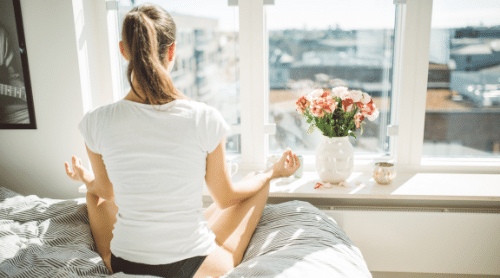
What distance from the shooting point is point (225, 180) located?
1.15 m

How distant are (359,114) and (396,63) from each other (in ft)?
1.51

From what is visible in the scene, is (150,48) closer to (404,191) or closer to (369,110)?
(369,110)

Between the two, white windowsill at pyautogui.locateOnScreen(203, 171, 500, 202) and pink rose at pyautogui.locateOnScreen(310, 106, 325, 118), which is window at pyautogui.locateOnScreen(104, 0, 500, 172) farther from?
pink rose at pyautogui.locateOnScreen(310, 106, 325, 118)

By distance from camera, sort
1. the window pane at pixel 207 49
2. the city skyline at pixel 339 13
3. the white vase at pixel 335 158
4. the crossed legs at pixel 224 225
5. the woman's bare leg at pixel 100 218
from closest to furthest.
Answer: the crossed legs at pixel 224 225 → the woman's bare leg at pixel 100 218 → the white vase at pixel 335 158 → the city skyline at pixel 339 13 → the window pane at pixel 207 49

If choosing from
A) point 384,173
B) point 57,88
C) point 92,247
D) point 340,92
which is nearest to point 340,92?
point 340,92

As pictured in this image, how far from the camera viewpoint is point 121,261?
1097 mm

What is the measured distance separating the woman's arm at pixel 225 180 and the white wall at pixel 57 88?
1.09 metres

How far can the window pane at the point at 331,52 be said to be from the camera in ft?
6.14

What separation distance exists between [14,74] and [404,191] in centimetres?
210

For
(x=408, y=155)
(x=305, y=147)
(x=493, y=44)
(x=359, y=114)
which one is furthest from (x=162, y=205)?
(x=493, y=44)

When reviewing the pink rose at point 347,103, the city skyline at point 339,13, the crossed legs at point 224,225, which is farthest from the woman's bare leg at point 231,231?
the city skyline at point 339,13

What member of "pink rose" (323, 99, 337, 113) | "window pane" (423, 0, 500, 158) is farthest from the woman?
"window pane" (423, 0, 500, 158)

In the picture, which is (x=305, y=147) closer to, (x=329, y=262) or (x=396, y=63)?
(x=396, y=63)

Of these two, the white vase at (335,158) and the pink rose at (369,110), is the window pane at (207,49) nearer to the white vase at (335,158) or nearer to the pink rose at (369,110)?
the white vase at (335,158)
